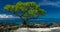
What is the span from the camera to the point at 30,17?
2858 centimetres

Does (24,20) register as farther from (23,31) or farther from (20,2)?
(23,31)

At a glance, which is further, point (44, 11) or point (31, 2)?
point (44, 11)

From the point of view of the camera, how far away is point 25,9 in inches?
1100

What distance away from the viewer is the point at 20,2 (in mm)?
28234

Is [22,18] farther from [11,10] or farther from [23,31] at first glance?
[23,31]

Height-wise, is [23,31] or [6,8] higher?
[6,8]

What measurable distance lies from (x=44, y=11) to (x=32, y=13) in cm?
242

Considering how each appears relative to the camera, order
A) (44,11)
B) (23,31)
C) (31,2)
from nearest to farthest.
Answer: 1. (23,31)
2. (31,2)
3. (44,11)

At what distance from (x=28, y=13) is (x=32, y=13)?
0.57 m

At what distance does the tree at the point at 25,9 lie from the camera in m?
27.8

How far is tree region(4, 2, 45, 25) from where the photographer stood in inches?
1094

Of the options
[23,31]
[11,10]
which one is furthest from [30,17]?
[23,31]

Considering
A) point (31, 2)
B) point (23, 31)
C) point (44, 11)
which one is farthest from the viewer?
point (44, 11)

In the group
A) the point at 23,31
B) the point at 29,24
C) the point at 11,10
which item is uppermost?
the point at 11,10
